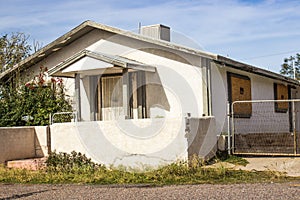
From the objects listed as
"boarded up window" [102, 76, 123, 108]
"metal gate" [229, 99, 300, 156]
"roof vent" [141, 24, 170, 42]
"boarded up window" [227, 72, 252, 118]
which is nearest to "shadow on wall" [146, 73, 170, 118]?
"boarded up window" [102, 76, 123, 108]

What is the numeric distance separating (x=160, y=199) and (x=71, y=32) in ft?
34.8

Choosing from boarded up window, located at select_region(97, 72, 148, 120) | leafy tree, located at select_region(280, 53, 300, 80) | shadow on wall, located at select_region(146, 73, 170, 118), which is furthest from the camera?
leafy tree, located at select_region(280, 53, 300, 80)

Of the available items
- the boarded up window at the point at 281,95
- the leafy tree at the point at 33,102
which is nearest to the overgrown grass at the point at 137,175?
the leafy tree at the point at 33,102

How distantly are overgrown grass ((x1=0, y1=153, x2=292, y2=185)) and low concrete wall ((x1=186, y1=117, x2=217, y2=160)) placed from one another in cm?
70

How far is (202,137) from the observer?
531 inches

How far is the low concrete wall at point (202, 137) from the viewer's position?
12.8 meters

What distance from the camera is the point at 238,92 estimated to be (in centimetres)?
1778

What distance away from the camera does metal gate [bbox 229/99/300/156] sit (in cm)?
1568

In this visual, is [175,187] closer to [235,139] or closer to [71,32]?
[235,139]

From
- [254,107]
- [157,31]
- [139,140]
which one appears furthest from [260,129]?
[139,140]

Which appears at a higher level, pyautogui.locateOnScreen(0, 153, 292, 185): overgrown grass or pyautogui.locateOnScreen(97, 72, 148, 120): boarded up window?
pyautogui.locateOnScreen(97, 72, 148, 120): boarded up window

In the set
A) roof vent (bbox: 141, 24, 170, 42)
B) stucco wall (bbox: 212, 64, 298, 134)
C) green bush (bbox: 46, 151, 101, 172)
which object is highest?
roof vent (bbox: 141, 24, 170, 42)

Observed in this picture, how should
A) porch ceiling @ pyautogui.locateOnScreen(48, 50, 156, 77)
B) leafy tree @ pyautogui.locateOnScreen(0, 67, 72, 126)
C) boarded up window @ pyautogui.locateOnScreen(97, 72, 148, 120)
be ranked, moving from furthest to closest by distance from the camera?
1. leafy tree @ pyautogui.locateOnScreen(0, 67, 72, 126)
2. boarded up window @ pyautogui.locateOnScreen(97, 72, 148, 120)
3. porch ceiling @ pyautogui.locateOnScreen(48, 50, 156, 77)

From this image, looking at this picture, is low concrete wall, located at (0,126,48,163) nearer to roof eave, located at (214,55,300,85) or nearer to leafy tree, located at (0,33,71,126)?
leafy tree, located at (0,33,71,126)
